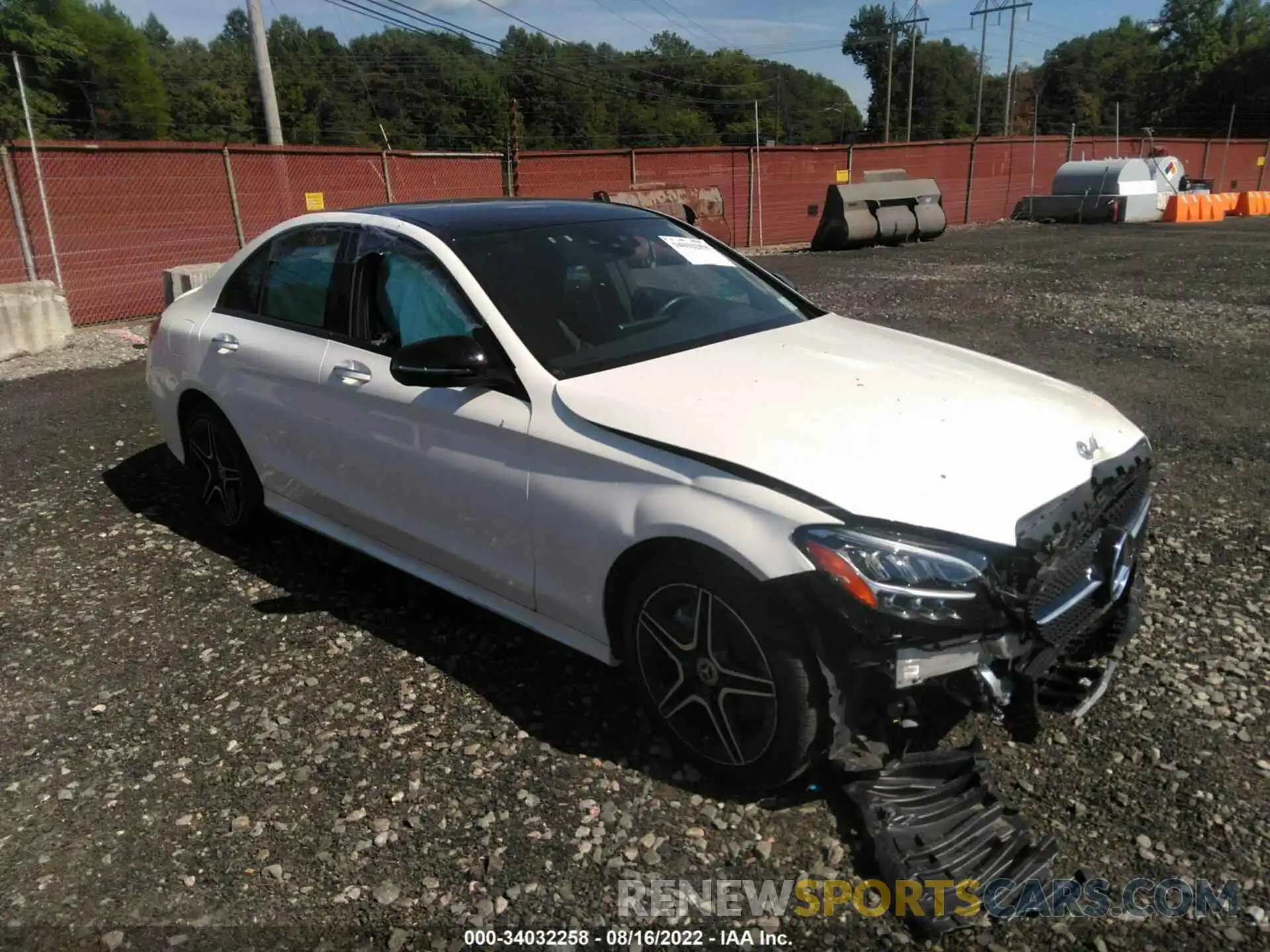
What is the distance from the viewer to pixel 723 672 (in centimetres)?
282

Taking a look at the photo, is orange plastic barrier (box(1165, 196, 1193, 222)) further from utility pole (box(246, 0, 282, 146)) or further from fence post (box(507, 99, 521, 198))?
utility pole (box(246, 0, 282, 146))

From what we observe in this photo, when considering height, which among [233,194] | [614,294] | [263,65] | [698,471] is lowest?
[698,471]

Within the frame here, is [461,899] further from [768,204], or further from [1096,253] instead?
[768,204]

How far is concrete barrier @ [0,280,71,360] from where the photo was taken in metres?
10.3

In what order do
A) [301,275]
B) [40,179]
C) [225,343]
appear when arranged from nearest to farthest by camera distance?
[301,275] < [225,343] < [40,179]

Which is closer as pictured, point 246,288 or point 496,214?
point 496,214

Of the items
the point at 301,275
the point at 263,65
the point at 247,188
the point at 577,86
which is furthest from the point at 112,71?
the point at 301,275

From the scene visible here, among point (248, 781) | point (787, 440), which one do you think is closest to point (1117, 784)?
point (787, 440)

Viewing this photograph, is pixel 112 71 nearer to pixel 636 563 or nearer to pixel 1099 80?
pixel 636 563

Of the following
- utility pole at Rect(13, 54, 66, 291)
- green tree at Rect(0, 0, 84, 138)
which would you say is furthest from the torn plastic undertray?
green tree at Rect(0, 0, 84, 138)

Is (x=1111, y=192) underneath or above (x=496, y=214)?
underneath

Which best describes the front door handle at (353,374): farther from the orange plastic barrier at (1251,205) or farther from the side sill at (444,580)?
the orange plastic barrier at (1251,205)

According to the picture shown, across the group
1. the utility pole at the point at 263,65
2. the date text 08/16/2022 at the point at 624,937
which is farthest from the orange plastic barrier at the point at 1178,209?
the date text 08/16/2022 at the point at 624,937

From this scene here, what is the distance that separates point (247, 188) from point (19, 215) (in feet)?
11.2
